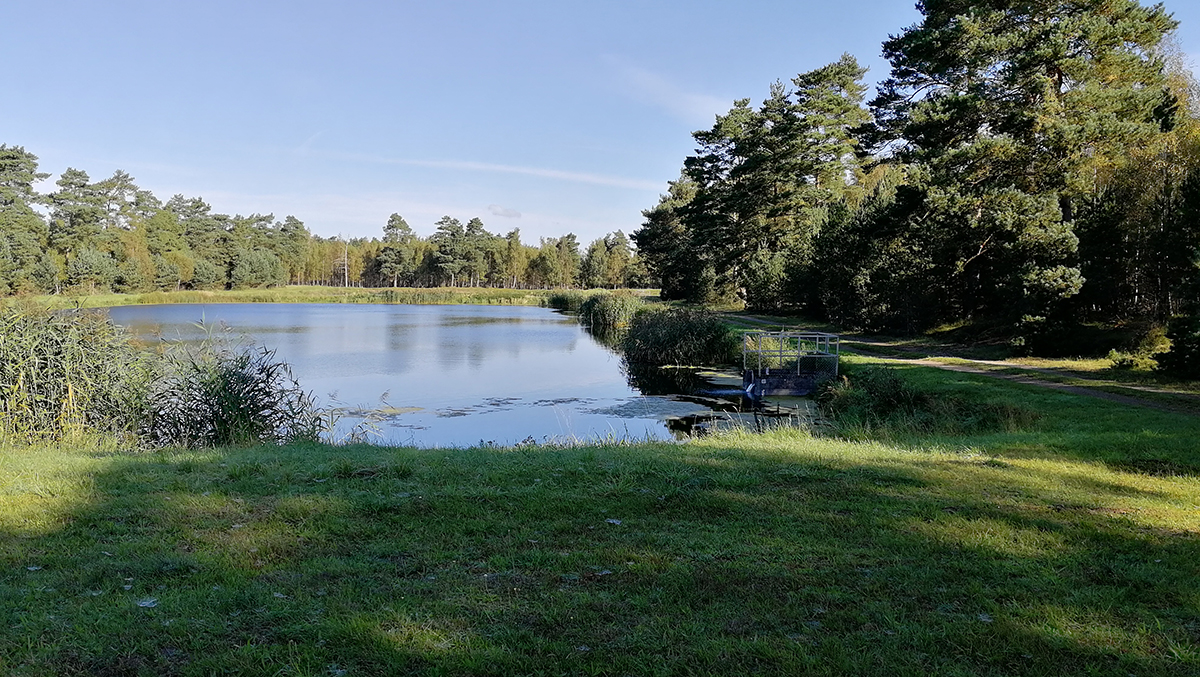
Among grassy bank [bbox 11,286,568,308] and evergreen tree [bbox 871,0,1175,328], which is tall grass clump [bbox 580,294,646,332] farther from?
grassy bank [bbox 11,286,568,308]

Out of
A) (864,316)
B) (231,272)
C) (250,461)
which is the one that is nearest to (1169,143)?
(864,316)

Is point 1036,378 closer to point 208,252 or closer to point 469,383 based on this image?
point 469,383

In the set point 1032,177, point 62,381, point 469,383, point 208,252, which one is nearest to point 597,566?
point 62,381

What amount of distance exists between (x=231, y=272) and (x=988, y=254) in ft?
265

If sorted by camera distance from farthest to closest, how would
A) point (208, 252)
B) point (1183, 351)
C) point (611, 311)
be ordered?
point (208, 252) < point (611, 311) < point (1183, 351)

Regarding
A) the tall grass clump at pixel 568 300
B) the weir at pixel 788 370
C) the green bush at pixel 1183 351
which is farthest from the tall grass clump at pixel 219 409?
the tall grass clump at pixel 568 300

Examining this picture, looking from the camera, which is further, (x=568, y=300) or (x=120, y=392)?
(x=568, y=300)

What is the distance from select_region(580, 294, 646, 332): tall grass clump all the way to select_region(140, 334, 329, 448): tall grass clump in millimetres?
27527

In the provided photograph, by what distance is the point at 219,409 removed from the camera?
384 inches

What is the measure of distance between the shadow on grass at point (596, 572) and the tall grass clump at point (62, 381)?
3.78m

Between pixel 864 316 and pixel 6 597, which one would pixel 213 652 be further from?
pixel 864 316

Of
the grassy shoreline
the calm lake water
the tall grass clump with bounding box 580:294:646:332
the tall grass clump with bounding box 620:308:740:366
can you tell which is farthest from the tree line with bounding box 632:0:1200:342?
the grassy shoreline

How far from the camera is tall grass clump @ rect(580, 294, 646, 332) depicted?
39.0m

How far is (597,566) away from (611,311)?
36464mm
